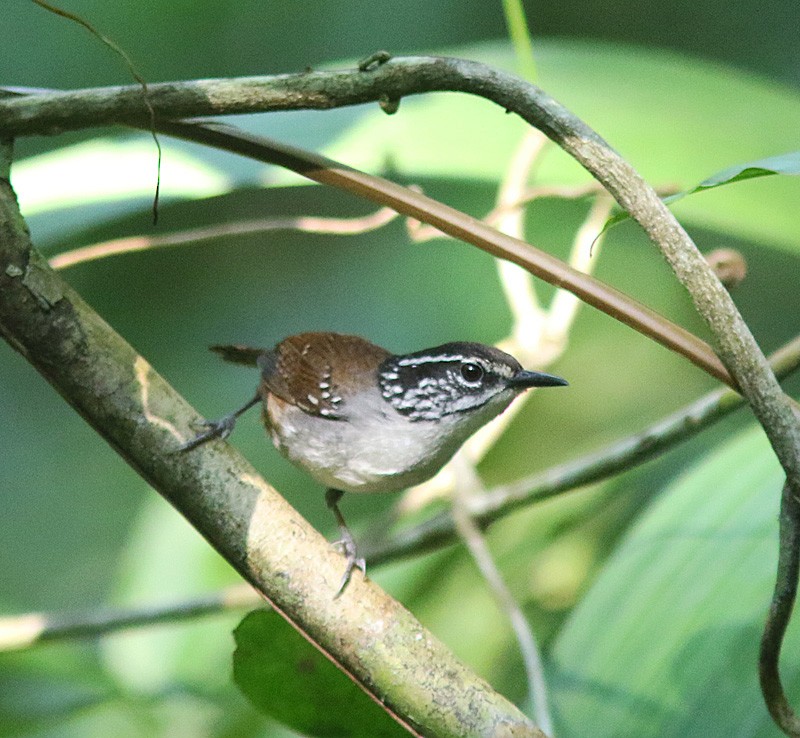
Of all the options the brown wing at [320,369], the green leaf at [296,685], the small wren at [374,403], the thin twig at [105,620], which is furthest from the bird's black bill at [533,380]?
the green leaf at [296,685]

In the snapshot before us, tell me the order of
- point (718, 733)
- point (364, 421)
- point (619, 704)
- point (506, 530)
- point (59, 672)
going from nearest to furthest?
point (718, 733)
point (619, 704)
point (364, 421)
point (59, 672)
point (506, 530)

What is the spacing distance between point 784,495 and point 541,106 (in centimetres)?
55

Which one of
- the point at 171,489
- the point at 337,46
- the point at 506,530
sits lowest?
the point at 171,489

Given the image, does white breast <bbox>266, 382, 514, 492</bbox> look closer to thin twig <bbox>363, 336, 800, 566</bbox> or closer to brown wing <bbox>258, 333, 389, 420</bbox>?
brown wing <bbox>258, 333, 389, 420</bbox>

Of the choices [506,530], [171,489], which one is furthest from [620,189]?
[506,530]

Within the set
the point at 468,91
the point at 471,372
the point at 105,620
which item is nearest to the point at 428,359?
the point at 471,372

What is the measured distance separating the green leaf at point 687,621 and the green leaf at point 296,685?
41 centimetres

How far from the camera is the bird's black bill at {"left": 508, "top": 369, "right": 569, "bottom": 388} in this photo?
208 centimetres

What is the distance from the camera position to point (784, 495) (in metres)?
1.24

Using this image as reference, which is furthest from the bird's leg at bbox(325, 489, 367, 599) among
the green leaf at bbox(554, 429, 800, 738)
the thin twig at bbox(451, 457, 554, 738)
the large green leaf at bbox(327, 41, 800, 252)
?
the large green leaf at bbox(327, 41, 800, 252)

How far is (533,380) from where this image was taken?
Result: 2.13 meters

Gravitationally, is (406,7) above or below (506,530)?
above

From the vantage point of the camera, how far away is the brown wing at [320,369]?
87.0 inches

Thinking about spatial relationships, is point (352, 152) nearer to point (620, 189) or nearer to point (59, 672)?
point (620, 189)
